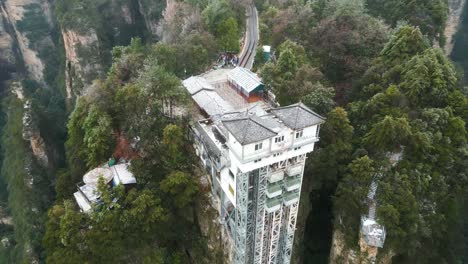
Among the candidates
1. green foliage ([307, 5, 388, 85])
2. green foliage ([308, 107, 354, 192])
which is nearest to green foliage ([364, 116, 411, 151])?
green foliage ([308, 107, 354, 192])

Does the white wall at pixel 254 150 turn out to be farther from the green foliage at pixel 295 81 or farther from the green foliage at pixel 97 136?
the green foliage at pixel 97 136

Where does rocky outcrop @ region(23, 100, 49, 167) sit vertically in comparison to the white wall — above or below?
below

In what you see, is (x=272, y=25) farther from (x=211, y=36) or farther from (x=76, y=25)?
(x=76, y=25)

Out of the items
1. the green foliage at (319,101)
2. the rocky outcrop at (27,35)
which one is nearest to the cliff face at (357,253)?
the green foliage at (319,101)

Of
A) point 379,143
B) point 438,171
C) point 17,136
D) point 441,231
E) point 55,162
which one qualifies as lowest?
point 55,162

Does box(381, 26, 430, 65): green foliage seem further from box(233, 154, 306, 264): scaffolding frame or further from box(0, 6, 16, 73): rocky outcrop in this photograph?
box(0, 6, 16, 73): rocky outcrop

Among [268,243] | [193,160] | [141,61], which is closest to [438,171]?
[268,243]

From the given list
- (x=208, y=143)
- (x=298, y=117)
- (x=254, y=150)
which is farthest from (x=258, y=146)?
(x=208, y=143)
